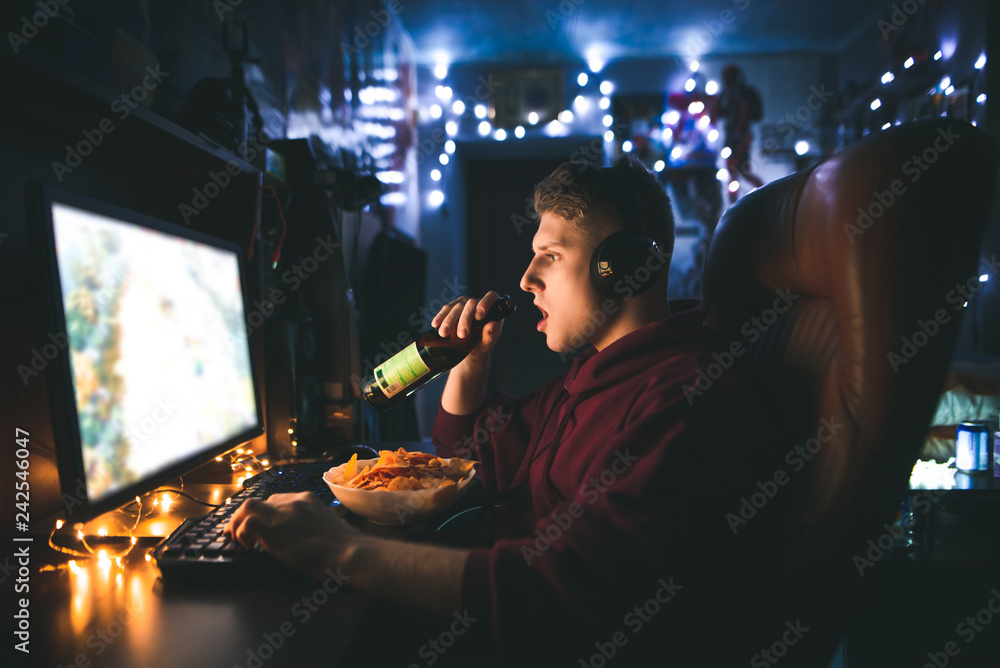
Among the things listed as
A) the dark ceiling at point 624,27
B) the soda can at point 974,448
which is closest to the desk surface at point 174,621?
the soda can at point 974,448

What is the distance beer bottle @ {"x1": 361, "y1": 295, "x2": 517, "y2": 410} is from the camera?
99 cm

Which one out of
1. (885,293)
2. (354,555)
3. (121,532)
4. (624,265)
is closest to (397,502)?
(354,555)

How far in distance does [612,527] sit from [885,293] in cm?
43

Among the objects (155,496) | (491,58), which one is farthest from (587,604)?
(491,58)

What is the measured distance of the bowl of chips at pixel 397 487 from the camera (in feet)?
2.54

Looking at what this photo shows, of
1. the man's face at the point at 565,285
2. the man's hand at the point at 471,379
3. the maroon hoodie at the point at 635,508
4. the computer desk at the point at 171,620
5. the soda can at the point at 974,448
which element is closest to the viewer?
the computer desk at the point at 171,620

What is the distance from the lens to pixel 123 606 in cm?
59

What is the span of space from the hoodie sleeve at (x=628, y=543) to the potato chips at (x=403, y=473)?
0.70ft

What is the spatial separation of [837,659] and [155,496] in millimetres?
1314

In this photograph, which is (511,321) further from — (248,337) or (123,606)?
(123,606)

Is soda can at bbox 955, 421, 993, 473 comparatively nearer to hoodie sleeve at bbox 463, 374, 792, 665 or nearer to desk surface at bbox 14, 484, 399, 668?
hoodie sleeve at bbox 463, 374, 792, 665

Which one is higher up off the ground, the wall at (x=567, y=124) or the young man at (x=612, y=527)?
the wall at (x=567, y=124)

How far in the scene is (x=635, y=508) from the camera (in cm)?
63

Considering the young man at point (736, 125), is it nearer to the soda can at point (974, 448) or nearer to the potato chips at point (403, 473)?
the soda can at point (974, 448)
